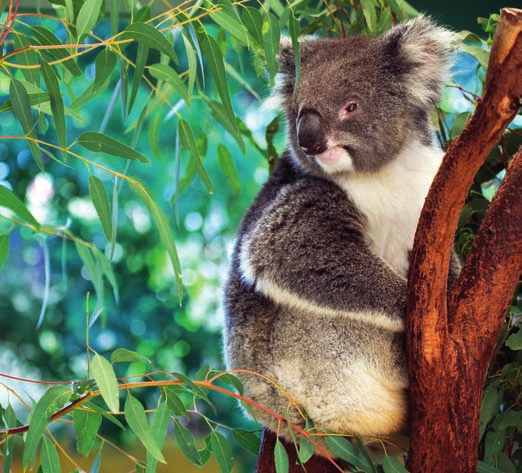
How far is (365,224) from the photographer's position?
1813mm

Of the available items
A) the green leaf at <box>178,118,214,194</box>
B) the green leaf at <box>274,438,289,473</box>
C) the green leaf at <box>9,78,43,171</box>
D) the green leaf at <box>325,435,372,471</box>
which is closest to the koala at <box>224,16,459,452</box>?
the green leaf at <box>325,435,372,471</box>

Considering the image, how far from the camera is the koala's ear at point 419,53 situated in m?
1.78

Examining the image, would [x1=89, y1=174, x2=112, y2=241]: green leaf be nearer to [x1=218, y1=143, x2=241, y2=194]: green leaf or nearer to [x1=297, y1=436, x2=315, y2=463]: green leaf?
[x1=297, y1=436, x2=315, y2=463]: green leaf

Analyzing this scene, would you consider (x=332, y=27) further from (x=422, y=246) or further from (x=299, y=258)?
(x=422, y=246)

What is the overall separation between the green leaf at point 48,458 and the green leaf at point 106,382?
18cm

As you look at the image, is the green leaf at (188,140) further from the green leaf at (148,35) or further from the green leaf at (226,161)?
the green leaf at (226,161)

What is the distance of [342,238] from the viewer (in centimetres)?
171

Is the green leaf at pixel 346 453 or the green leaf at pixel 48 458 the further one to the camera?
the green leaf at pixel 346 453

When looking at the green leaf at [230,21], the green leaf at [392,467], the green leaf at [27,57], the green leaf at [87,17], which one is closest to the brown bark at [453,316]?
the green leaf at [392,467]

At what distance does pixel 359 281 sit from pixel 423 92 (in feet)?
1.69

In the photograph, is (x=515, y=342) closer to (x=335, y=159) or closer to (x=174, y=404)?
(x=335, y=159)

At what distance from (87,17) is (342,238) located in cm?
79

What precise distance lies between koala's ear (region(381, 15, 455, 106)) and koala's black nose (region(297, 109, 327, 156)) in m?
0.26

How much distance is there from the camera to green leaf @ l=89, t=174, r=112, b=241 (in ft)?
4.11
